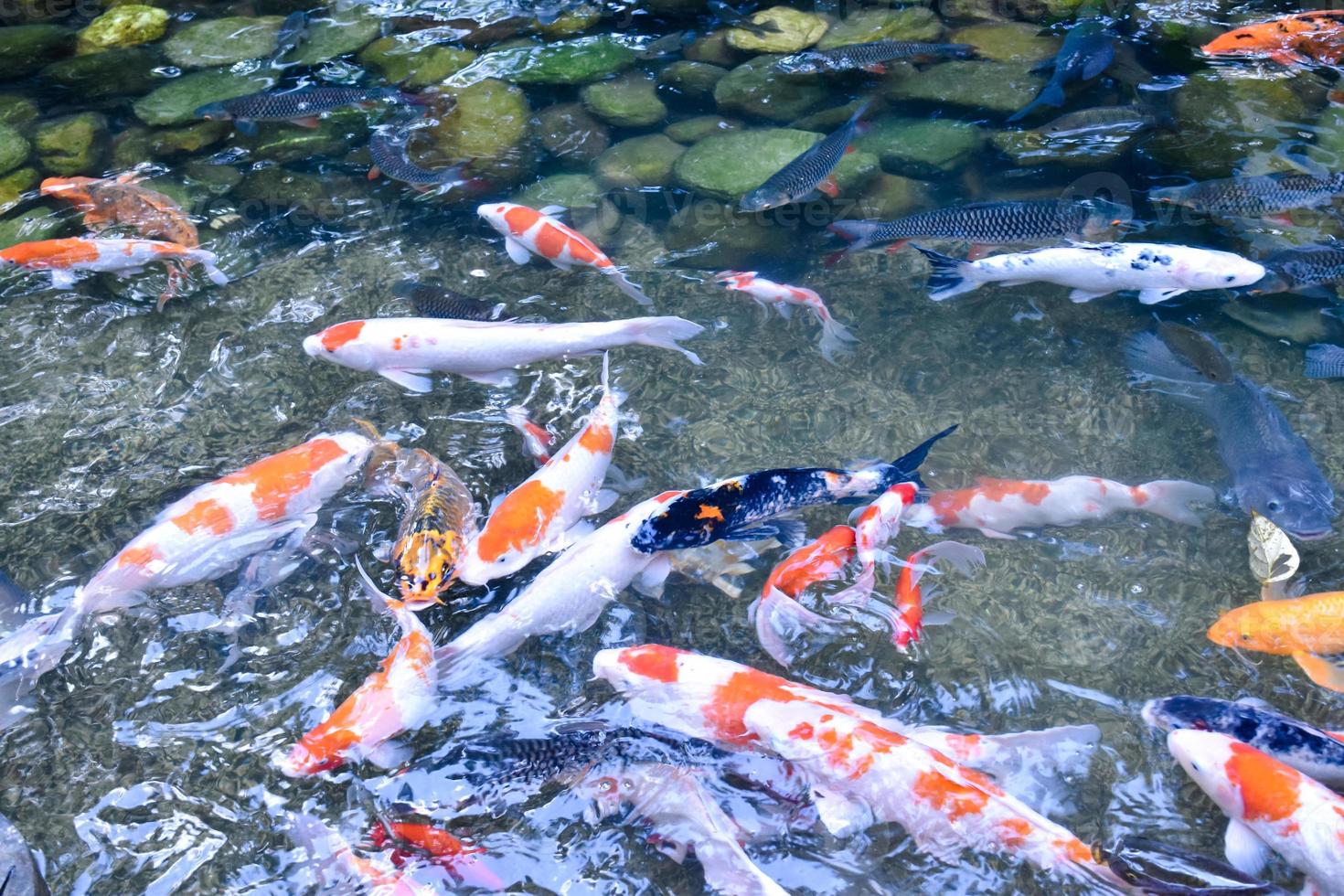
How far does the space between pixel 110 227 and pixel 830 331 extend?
4.57 m

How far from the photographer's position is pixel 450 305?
4621 millimetres

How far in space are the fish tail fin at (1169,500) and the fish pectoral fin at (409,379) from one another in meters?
3.33

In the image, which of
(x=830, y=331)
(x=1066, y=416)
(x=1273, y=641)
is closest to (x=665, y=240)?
(x=830, y=331)

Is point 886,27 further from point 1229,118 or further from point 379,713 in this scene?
point 379,713

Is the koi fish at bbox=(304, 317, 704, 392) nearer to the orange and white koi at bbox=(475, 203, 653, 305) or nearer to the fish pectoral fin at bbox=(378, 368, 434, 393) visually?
the fish pectoral fin at bbox=(378, 368, 434, 393)

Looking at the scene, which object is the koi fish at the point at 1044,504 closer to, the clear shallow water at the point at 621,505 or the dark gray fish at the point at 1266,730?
the clear shallow water at the point at 621,505

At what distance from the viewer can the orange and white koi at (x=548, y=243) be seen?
491 centimetres

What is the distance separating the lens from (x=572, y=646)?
3.35 meters

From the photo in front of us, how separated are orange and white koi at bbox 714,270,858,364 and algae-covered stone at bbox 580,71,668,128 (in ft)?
6.26

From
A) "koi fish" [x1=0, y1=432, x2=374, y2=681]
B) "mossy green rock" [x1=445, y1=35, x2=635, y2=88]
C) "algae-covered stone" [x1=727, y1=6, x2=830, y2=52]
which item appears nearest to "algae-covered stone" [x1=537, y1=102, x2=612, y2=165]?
"mossy green rock" [x1=445, y1=35, x2=635, y2=88]

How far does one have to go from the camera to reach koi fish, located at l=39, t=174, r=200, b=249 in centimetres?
538

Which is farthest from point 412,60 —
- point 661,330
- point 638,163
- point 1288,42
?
point 1288,42

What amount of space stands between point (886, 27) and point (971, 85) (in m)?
1.10

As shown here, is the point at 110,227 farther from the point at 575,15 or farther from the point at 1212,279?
the point at 1212,279
